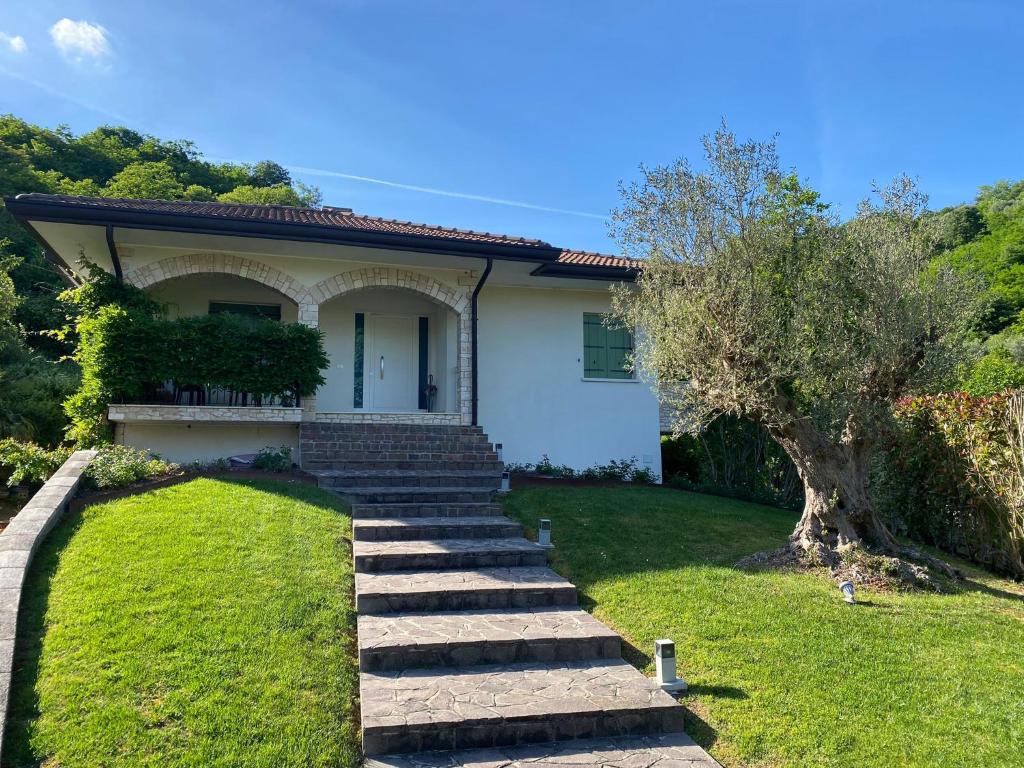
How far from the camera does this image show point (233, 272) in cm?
A: 1088

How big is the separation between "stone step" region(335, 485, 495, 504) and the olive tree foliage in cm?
302

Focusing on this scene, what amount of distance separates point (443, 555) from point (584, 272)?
7.18 m

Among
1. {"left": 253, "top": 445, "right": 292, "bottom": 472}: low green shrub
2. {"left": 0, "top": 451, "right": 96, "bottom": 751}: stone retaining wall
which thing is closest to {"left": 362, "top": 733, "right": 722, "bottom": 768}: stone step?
{"left": 0, "top": 451, "right": 96, "bottom": 751}: stone retaining wall

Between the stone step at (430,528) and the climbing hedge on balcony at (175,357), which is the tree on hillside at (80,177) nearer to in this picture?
the climbing hedge on balcony at (175,357)

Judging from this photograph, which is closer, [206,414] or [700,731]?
[700,731]

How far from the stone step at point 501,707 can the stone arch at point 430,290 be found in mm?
7212

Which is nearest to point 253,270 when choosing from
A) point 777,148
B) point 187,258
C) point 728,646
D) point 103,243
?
point 187,258

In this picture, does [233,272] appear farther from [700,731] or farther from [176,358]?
[700,731]

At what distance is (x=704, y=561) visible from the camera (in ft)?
22.9

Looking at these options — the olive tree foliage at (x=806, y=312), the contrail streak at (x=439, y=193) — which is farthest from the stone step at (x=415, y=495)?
the contrail streak at (x=439, y=193)

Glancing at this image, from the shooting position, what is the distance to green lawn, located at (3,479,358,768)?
3.51 meters

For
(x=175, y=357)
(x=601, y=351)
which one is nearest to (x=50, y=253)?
(x=175, y=357)

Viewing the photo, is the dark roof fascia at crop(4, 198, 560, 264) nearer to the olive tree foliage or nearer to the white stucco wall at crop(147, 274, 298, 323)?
the white stucco wall at crop(147, 274, 298, 323)

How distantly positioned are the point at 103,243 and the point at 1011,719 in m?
12.7
